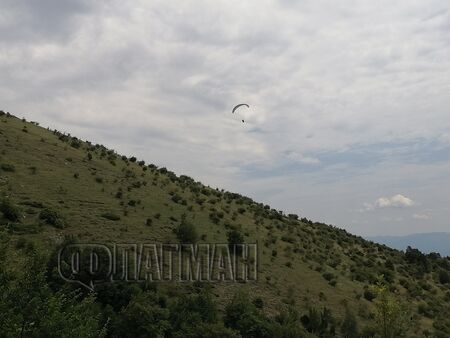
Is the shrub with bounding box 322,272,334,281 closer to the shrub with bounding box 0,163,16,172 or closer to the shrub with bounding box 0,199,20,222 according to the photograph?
the shrub with bounding box 0,199,20,222

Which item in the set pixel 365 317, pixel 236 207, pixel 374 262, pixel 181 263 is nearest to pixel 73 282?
pixel 181 263

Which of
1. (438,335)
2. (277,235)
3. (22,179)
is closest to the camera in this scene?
(438,335)

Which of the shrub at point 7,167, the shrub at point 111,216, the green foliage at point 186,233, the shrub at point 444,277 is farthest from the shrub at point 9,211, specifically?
the shrub at point 444,277

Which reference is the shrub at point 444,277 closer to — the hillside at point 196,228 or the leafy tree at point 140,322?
the hillside at point 196,228

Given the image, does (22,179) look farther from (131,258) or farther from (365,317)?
(365,317)

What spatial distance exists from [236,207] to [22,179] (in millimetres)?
26111

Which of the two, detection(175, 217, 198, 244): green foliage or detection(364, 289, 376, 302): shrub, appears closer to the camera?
detection(175, 217, 198, 244): green foliage

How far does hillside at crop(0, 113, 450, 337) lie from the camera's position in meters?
34.4

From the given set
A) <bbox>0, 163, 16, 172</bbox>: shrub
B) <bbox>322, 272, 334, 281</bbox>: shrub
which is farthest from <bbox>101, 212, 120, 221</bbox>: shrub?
<bbox>322, 272, 334, 281</bbox>: shrub

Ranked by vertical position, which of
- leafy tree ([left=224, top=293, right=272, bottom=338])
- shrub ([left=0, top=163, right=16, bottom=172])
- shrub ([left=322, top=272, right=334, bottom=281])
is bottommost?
leafy tree ([left=224, top=293, right=272, bottom=338])

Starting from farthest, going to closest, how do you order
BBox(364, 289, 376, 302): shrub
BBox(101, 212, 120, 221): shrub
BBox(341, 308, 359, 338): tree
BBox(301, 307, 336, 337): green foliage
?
BBox(364, 289, 376, 302): shrub → BBox(101, 212, 120, 221): shrub → BBox(341, 308, 359, 338): tree → BBox(301, 307, 336, 337): green foliage

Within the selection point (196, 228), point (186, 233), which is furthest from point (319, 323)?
point (196, 228)

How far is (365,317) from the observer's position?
36.6m

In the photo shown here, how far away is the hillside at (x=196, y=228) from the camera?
34.4m
